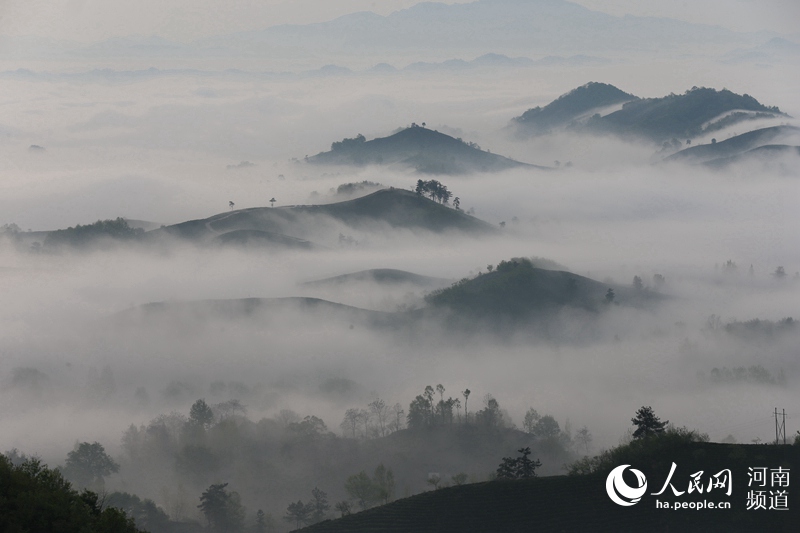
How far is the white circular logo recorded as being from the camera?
122 meters

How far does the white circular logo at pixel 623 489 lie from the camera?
122188 mm

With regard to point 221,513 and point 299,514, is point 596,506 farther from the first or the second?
point 221,513

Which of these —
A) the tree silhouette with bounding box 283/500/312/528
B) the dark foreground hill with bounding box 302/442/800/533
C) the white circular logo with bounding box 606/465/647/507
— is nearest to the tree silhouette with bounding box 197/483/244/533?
the tree silhouette with bounding box 283/500/312/528

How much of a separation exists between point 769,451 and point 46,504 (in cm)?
9445

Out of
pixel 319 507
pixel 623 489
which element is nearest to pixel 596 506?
pixel 623 489

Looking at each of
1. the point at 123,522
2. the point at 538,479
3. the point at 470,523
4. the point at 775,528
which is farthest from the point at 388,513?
the point at 123,522

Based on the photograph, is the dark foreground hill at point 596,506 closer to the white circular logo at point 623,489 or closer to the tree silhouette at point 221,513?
the white circular logo at point 623,489

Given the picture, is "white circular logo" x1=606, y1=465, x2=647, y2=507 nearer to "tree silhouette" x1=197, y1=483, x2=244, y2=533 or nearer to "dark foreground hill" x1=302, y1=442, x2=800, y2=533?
"dark foreground hill" x1=302, y1=442, x2=800, y2=533

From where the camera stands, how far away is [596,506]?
4798 inches

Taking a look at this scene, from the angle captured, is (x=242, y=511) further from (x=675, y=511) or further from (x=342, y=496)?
(x=675, y=511)

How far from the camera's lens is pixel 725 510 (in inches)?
4636

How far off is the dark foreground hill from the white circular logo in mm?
795

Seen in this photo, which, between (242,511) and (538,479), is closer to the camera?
(538,479)

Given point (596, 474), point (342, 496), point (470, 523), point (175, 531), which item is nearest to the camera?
point (470, 523)
